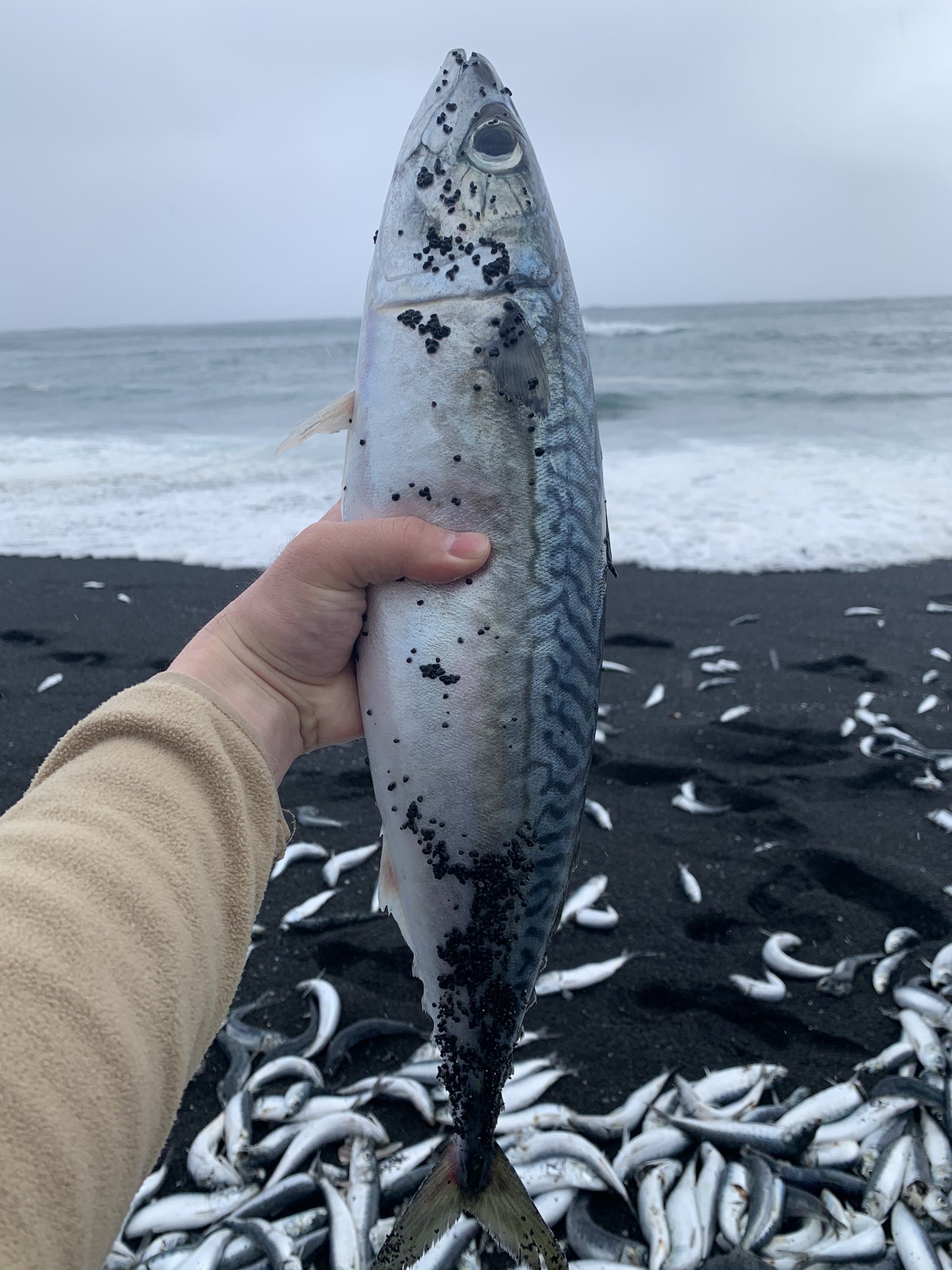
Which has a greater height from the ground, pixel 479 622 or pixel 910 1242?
pixel 479 622

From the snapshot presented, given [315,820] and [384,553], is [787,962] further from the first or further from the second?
[384,553]

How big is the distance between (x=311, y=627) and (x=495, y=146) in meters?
1.32

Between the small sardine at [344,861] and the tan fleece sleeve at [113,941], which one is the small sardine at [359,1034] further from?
the tan fleece sleeve at [113,941]

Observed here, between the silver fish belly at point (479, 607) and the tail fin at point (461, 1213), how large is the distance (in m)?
0.05

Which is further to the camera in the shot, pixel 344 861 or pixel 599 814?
pixel 599 814

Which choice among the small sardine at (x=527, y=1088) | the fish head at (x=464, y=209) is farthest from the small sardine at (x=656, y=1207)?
the fish head at (x=464, y=209)

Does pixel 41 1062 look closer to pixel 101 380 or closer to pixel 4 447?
pixel 4 447

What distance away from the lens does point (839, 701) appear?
5.89 metres

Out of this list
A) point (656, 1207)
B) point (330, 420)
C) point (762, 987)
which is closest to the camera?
point (330, 420)

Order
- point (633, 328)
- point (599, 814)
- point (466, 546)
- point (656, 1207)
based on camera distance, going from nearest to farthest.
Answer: point (466, 546)
point (656, 1207)
point (599, 814)
point (633, 328)

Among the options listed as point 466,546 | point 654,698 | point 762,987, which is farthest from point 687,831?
point 466,546

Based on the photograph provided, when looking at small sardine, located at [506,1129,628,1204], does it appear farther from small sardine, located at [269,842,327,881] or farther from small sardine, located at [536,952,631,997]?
small sardine, located at [269,842,327,881]

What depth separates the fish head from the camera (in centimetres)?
206

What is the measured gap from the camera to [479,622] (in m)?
1.98
